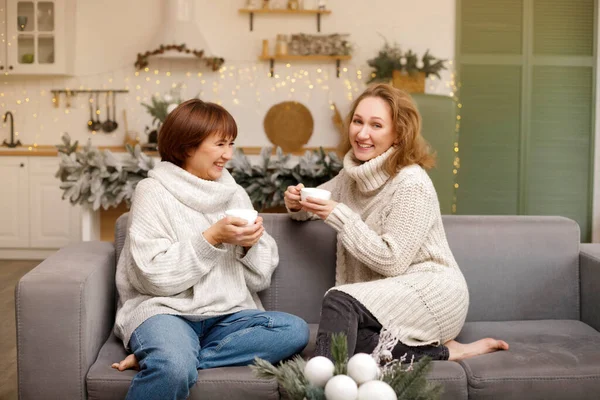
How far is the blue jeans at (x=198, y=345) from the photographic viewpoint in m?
1.96

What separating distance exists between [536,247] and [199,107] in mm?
1226

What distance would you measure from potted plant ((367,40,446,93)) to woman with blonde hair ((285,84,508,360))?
3894mm

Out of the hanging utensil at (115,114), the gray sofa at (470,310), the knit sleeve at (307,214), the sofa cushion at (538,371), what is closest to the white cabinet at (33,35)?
the hanging utensil at (115,114)

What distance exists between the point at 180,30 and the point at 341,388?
5.37 m

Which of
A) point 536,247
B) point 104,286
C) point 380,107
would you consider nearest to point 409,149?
point 380,107

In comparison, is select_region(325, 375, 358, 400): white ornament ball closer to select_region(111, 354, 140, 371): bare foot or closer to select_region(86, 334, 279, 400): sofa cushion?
select_region(86, 334, 279, 400): sofa cushion

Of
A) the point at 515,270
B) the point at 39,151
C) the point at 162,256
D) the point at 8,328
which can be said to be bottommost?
the point at 8,328

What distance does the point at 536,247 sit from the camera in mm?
2656

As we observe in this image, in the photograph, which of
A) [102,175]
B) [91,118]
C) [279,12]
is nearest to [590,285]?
[102,175]

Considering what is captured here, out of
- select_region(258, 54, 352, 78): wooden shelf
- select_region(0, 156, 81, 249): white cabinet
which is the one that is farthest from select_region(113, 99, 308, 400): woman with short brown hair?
select_region(258, 54, 352, 78): wooden shelf

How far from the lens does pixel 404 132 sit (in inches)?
95.2

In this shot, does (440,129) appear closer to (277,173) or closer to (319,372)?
(277,173)

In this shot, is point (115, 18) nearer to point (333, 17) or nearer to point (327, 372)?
point (333, 17)

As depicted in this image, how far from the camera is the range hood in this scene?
6.31 meters
